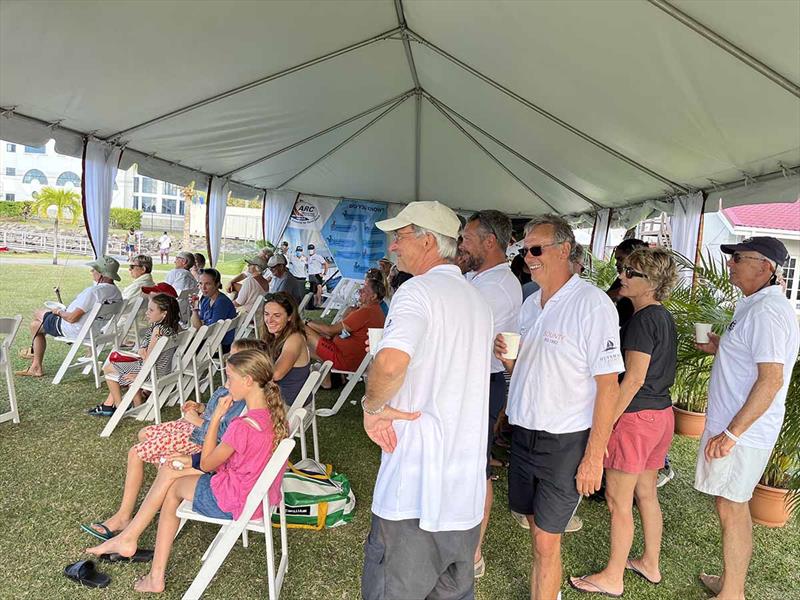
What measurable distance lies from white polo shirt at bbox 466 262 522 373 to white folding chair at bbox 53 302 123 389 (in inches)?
155

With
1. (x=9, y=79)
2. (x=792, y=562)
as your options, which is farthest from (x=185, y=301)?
(x=792, y=562)

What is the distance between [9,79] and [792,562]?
18.9ft

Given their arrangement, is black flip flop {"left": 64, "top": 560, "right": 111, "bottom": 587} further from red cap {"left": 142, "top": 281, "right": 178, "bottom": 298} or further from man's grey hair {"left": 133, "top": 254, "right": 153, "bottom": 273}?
man's grey hair {"left": 133, "top": 254, "right": 153, "bottom": 273}

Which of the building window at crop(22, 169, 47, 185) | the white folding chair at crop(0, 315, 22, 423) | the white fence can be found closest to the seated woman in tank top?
the white folding chair at crop(0, 315, 22, 423)

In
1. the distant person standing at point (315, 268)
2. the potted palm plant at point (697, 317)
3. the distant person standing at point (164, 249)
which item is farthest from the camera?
the distant person standing at point (164, 249)

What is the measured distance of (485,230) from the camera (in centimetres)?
247

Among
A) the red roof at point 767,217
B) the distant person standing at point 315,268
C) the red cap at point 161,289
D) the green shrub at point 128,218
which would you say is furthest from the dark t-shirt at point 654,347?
the green shrub at point 128,218

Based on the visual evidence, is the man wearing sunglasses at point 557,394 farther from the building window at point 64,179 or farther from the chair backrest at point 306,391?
the building window at point 64,179

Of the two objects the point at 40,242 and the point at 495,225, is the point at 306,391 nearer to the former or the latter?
the point at 495,225

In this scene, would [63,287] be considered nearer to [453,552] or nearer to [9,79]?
[9,79]

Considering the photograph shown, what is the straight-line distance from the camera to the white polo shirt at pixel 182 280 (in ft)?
21.7

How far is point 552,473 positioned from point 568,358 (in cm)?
42

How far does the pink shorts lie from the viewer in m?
2.30

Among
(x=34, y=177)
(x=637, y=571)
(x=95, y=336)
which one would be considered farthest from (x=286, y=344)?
(x=34, y=177)
